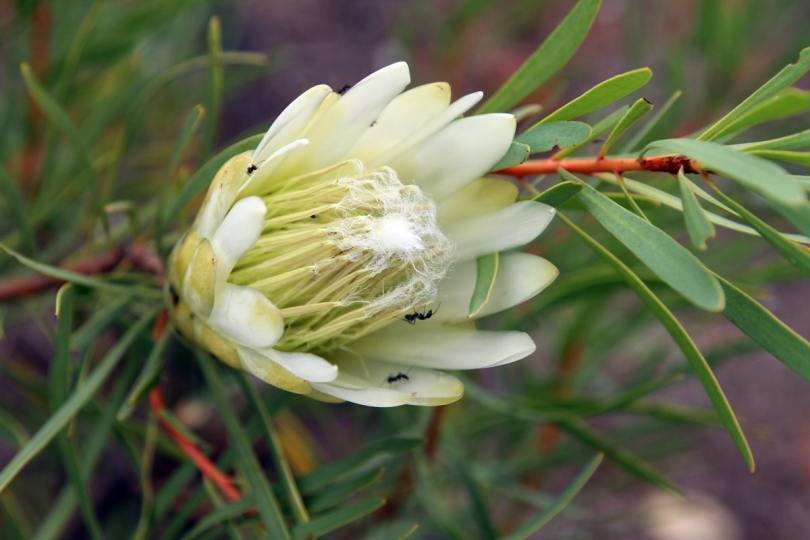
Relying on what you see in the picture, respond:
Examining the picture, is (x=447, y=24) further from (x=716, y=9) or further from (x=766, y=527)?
(x=766, y=527)

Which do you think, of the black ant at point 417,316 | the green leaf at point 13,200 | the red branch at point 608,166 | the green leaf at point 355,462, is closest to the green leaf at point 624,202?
the red branch at point 608,166

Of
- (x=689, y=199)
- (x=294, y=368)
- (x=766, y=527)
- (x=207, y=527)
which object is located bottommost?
(x=766, y=527)

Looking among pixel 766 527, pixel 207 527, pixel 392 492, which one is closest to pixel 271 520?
pixel 207 527

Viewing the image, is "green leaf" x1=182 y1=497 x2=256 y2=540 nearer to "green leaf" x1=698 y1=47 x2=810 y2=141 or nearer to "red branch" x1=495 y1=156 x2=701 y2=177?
"red branch" x1=495 y1=156 x2=701 y2=177

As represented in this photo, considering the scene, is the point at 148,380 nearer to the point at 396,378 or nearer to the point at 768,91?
the point at 396,378

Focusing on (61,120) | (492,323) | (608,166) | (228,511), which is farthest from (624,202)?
(492,323)

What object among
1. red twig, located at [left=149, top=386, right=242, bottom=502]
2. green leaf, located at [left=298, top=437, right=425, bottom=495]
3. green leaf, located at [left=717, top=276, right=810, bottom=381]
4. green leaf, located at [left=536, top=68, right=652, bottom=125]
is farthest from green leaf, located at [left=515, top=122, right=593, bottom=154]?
red twig, located at [left=149, top=386, right=242, bottom=502]
